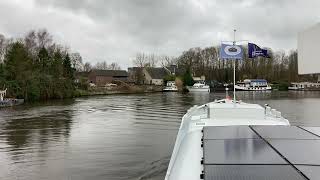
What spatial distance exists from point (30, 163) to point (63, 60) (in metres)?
69.2

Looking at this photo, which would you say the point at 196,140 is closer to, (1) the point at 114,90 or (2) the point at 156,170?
(2) the point at 156,170

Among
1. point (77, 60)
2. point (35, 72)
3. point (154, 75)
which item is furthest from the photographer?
point (154, 75)

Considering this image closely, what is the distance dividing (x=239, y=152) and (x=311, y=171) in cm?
108

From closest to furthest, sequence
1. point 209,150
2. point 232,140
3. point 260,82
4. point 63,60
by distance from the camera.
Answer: point 209,150 → point 232,140 → point 63,60 → point 260,82

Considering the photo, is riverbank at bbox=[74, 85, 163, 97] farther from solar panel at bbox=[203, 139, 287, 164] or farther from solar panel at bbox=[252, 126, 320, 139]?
solar panel at bbox=[203, 139, 287, 164]

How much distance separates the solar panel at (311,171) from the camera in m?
4.08

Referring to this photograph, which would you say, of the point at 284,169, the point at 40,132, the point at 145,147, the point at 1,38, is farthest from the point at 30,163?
the point at 1,38

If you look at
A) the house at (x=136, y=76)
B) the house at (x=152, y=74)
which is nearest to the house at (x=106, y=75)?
the house at (x=136, y=76)

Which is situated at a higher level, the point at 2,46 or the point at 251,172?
the point at 2,46

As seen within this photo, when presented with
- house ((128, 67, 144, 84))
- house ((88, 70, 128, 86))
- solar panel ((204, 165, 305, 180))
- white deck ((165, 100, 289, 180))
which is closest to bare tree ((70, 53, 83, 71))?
house ((88, 70, 128, 86))

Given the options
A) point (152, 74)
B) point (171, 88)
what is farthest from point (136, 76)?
point (171, 88)

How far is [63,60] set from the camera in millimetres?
82000

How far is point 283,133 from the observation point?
6727mm

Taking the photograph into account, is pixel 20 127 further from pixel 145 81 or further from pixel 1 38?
pixel 145 81
